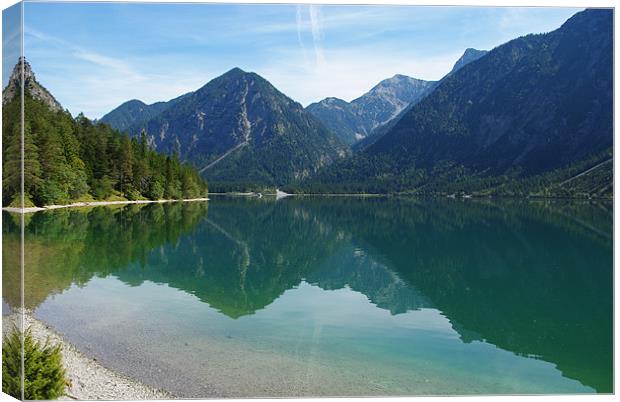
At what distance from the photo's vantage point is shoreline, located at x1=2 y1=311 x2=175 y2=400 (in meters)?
12.7

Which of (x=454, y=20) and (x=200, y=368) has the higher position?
(x=454, y=20)

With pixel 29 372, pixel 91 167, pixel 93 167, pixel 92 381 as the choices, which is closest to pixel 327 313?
pixel 92 381

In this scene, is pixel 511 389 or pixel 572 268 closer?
pixel 511 389

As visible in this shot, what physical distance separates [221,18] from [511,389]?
1296cm

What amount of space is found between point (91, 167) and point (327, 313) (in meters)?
93.9

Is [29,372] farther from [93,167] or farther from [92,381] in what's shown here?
[93,167]

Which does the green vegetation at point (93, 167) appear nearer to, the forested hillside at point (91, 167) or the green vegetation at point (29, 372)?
the forested hillside at point (91, 167)

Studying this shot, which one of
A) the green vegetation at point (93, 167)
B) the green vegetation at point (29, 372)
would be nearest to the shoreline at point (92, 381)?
the green vegetation at point (29, 372)

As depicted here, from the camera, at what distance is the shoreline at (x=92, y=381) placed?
1269cm

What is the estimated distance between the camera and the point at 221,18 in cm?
1476

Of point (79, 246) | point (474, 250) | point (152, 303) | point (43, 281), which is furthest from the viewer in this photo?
point (474, 250)

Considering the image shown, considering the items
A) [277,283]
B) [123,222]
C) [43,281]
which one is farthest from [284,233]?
[43,281]

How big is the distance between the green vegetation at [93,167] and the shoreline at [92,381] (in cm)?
4321

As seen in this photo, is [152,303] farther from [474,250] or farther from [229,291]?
[474,250]
